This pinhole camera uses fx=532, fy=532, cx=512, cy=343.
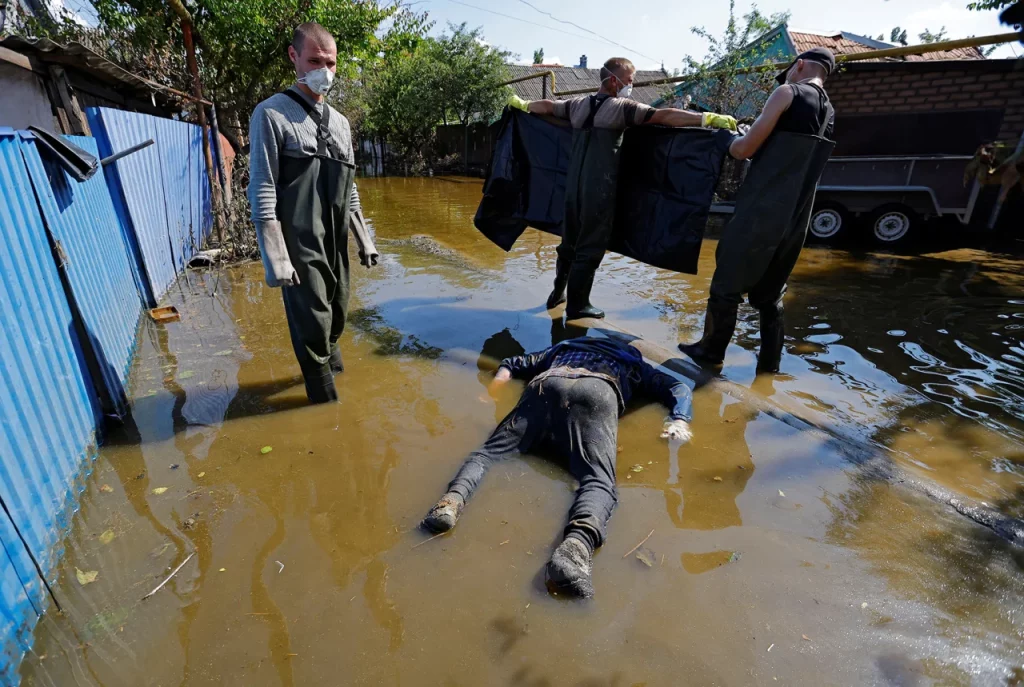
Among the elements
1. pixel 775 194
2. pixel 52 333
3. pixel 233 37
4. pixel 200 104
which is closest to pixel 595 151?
pixel 775 194

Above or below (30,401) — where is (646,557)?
below

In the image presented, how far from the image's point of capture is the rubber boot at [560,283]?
526cm

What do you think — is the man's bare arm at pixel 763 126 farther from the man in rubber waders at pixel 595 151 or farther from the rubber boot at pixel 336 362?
the rubber boot at pixel 336 362

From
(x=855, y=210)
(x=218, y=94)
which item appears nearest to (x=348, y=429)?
(x=855, y=210)

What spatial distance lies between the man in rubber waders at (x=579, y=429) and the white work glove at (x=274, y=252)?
1.44 meters

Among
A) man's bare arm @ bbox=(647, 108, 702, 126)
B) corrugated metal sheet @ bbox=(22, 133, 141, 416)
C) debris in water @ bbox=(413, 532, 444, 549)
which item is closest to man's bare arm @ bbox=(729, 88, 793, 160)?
man's bare arm @ bbox=(647, 108, 702, 126)

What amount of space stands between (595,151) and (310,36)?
2307 mm

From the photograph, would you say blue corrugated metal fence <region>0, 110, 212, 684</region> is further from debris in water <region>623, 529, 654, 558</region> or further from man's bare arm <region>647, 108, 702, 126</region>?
man's bare arm <region>647, 108, 702, 126</region>

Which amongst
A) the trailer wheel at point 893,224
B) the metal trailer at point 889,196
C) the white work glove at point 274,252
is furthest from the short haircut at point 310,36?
the trailer wheel at point 893,224

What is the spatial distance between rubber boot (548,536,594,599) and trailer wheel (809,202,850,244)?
833 cm

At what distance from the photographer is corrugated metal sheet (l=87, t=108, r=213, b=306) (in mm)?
4766

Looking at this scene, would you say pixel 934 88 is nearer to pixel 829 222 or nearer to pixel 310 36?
pixel 829 222

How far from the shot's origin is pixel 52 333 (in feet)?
8.55

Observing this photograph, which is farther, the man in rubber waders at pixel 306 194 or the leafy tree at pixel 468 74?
the leafy tree at pixel 468 74
